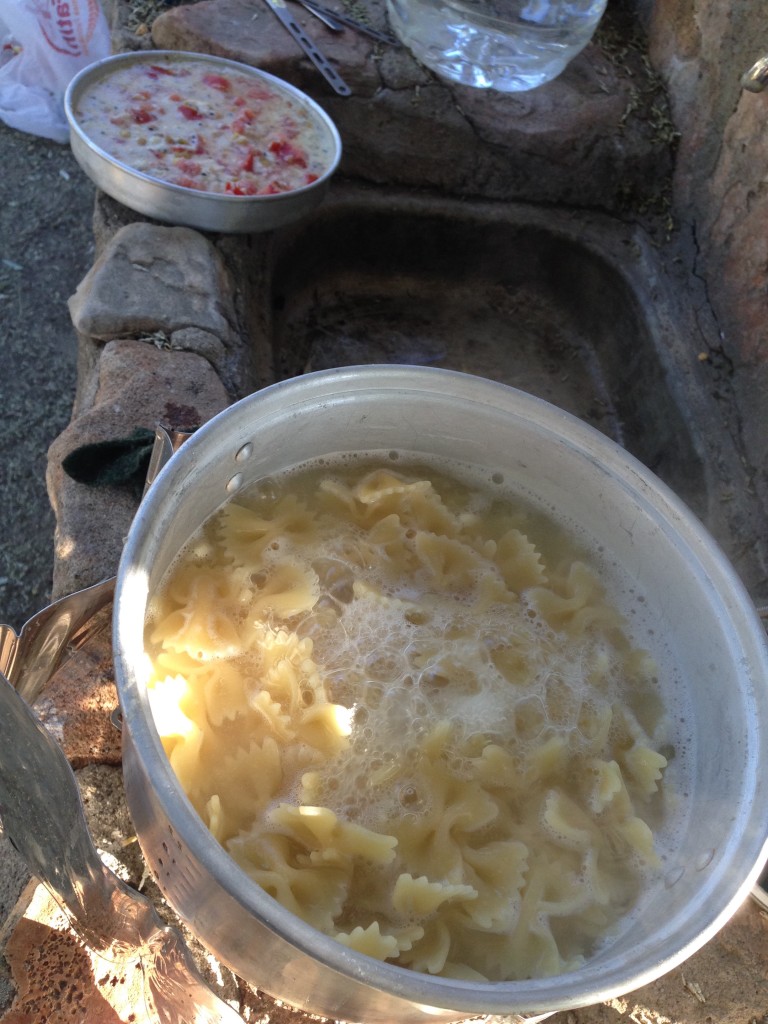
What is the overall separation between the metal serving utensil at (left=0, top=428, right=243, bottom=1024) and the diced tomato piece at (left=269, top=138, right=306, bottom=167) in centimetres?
167

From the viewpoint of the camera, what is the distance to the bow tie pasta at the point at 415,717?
46.3 inches

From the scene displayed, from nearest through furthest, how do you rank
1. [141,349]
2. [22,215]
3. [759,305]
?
[141,349] < [759,305] < [22,215]

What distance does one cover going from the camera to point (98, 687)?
1.59 m

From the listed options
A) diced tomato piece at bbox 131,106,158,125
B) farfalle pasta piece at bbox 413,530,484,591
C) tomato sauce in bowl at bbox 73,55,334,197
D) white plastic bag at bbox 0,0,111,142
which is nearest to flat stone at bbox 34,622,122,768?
farfalle pasta piece at bbox 413,530,484,591

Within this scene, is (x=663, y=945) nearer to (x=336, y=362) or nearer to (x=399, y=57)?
(x=336, y=362)

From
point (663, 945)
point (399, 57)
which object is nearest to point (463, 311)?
point (399, 57)

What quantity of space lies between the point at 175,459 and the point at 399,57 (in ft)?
8.24

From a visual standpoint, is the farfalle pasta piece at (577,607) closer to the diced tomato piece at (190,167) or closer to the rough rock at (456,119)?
the diced tomato piece at (190,167)

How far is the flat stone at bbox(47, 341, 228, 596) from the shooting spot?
1.76 meters

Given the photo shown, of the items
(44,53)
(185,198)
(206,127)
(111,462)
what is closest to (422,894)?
(111,462)

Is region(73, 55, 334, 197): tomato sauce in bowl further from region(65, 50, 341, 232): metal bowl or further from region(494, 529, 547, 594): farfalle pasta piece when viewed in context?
region(494, 529, 547, 594): farfalle pasta piece

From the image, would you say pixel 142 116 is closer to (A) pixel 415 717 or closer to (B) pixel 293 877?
(A) pixel 415 717

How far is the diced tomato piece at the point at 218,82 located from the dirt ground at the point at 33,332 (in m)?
1.01

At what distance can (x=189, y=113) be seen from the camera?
9.22 feet
